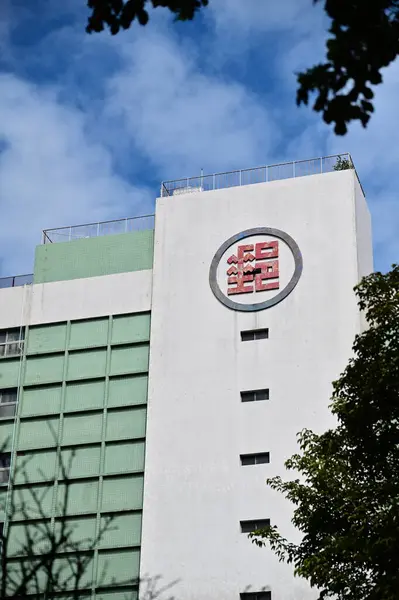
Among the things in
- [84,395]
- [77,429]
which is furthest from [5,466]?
[84,395]

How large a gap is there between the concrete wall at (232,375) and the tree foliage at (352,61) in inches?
1049

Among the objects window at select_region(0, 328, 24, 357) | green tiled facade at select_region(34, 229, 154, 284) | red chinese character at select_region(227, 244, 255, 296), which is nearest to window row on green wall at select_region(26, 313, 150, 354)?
window at select_region(0, 328, 24, 357)

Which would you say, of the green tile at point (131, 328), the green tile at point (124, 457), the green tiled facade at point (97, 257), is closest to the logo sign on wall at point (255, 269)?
the green tile at point (131, 328)

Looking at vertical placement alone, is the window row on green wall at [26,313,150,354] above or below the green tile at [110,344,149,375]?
above

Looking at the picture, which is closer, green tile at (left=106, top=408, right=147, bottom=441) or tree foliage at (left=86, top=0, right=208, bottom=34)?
tree foliage at (left=86, top=0, right=208, bottom=34)

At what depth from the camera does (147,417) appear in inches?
1524

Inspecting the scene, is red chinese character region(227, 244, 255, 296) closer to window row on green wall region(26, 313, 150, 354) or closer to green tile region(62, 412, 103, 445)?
window row on green wall region(26, 313, 150, 354)

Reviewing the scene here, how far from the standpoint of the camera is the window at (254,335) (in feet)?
127

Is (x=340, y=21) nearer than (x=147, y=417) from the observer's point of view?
Yes

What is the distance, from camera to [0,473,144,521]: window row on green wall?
37.8m

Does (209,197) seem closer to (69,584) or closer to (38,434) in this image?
(38,434)

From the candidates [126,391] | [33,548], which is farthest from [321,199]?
[33,548]

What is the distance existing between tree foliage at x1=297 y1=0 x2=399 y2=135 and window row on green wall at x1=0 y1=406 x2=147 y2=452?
29.5 m

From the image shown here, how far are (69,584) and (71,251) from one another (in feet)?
41.8
